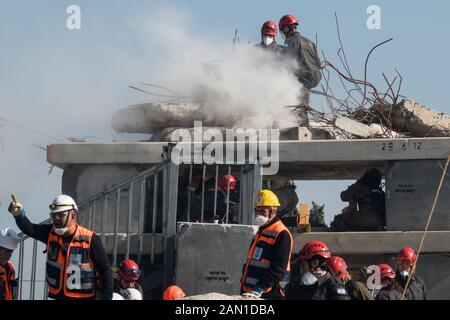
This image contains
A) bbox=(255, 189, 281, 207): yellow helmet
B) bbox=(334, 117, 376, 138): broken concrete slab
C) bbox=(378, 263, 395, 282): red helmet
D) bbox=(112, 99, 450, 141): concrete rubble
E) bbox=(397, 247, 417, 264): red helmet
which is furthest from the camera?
bbox=(112, 99, 450, 141): concrete rubble

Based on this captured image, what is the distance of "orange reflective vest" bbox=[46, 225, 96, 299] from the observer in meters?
13.2

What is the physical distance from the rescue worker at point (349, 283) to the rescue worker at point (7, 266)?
11.6 ft

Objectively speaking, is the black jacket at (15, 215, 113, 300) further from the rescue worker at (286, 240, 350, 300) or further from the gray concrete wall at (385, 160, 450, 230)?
the gray concrete wall at (385, 160, 450, 230)

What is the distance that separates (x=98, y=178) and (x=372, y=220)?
11.8 ft

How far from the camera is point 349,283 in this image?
44.9ft

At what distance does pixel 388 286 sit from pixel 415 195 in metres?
2.37

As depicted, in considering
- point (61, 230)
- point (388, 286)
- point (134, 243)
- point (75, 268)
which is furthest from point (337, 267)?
point (61, 230)

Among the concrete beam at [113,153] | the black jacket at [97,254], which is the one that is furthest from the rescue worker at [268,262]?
the concrete beam at [113,153]

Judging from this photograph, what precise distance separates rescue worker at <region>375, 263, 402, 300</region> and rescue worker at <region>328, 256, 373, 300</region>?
39 cm

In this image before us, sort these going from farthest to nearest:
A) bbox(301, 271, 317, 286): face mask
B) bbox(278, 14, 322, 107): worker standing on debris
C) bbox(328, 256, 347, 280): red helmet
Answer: bbox(278, 14, 322, 107): worker standing on debris → bbox(328, 256, 347, 280): red helmet → bbox(301, 271, 317, 286): face mask

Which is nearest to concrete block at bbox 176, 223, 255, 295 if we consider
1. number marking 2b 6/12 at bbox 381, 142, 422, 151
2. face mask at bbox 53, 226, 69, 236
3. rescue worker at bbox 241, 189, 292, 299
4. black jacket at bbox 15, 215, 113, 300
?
rescue worker at bbox 241, 189, 292, 299

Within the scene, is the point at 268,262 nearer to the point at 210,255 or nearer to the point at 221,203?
the point at 210,255

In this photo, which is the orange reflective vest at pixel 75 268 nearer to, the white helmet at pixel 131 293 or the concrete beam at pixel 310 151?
the white helmet at pixel 131 293

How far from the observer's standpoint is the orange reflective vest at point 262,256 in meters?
13.6
